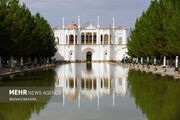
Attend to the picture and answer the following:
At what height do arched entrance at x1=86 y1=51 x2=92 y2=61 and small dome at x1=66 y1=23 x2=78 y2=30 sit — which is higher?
small dome at x1=66 y1=23 x2=78 y2=30

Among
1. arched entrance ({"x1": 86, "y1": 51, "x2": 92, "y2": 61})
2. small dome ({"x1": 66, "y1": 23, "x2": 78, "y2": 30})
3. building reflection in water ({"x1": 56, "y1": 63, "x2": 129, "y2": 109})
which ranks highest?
small dome ({"x1": 66, "y1": 23, "x2": 78, "y2": 30})

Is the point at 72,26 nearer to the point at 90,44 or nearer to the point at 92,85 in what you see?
the point at 90,44

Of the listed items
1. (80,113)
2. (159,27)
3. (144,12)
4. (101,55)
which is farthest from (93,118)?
(101,55)

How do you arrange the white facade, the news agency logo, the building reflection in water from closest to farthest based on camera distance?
the building reflection in water < the news agency logo < the white facade

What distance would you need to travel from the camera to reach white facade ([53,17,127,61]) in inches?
4956

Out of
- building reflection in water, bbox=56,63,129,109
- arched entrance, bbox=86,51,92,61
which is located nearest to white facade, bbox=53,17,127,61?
arched entrance, bbox=86,51,92,61

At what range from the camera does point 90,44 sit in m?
129

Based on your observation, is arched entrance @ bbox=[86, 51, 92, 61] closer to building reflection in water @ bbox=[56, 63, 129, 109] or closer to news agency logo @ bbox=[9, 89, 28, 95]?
building reflection in water @ bbox=[56, 63, 129, 109]

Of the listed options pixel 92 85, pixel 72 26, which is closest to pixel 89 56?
pixel 72 26

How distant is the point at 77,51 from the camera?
419ft

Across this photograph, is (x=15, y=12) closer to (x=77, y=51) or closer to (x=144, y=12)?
(x=144, y=12)

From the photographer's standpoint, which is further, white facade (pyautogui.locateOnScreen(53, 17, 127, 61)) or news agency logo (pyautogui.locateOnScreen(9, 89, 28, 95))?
white facade (pyautogui.locateOnScreen(53, 17, 127, 61))

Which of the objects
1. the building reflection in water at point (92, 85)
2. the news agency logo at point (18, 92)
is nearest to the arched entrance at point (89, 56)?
the building reflection in water at point (92, 85)

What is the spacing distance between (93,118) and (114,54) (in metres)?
119
